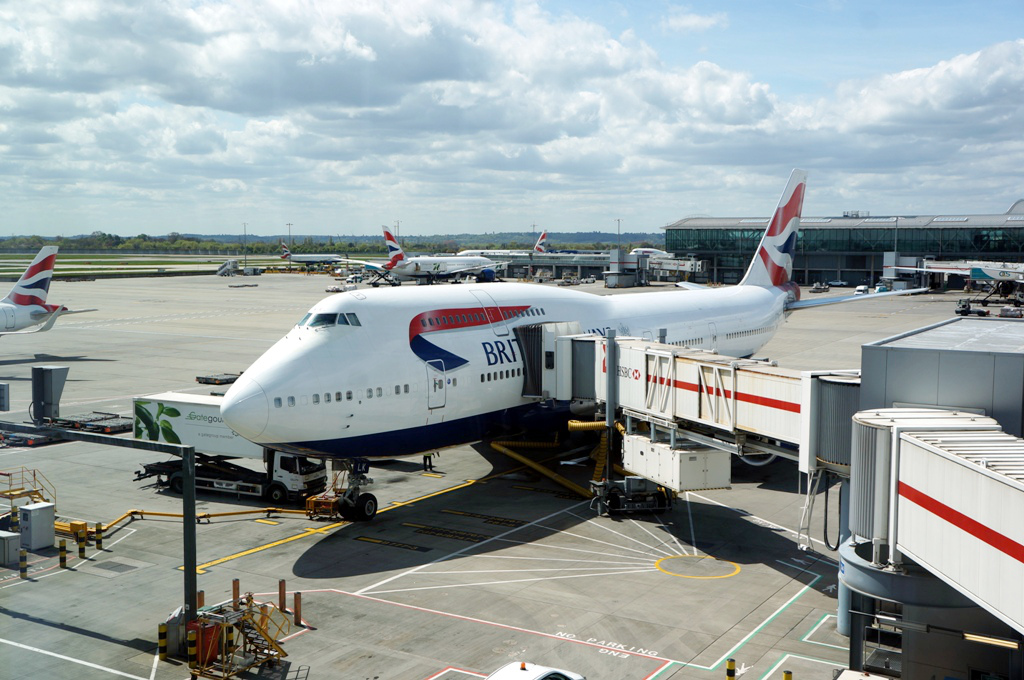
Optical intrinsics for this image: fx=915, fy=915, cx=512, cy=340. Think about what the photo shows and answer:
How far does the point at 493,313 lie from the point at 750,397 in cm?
1127

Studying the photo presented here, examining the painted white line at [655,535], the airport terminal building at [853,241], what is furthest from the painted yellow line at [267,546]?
the airport terminal building at [853,241]

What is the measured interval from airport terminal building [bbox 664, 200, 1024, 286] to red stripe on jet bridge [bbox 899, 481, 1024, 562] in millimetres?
139959

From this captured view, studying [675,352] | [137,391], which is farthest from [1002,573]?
[137,391]

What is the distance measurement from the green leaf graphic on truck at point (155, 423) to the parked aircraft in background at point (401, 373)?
30.7 feet

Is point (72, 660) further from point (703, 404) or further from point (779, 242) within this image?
point (779, 242)

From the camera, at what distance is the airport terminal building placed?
140 meters

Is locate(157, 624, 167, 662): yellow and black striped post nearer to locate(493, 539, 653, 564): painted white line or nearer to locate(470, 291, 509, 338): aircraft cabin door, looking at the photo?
locate(493, 539, 653, 564): painted white line

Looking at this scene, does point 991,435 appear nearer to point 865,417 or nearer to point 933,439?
point 933,439

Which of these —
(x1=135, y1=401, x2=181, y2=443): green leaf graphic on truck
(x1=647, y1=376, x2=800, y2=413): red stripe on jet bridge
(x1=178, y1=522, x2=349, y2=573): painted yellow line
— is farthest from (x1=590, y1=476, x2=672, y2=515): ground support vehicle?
(x1=135, y1=401, x2=181, y2=443): green leaf graphic on truck

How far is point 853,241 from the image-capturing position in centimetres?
14900

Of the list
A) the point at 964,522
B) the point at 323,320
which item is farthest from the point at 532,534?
the point at 964,522

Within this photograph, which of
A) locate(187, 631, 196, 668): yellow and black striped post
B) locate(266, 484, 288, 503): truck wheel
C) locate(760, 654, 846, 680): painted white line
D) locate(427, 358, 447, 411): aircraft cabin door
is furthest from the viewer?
locate(266, 484, 288, 503): truck wheel

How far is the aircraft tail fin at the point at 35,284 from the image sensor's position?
208 feet

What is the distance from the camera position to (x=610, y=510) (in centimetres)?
2970
